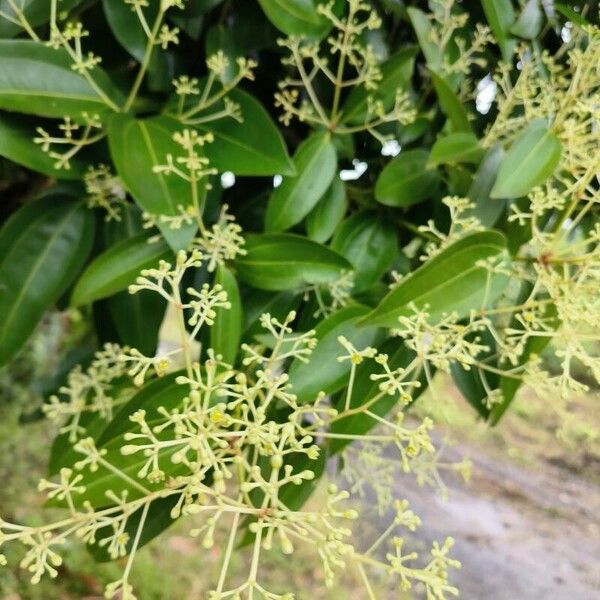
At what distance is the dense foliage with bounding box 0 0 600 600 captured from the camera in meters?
0.56

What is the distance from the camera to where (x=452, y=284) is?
22.4 inches

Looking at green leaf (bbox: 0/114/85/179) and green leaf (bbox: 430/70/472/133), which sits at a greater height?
green leaf (bbox: 430/70/472/133)

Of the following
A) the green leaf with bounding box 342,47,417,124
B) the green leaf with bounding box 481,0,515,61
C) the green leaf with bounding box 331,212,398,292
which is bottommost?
the green leaf with bounding box 331,212,398,292

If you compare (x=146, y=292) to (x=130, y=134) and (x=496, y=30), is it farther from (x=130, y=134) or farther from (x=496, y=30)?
(x=496, y=30)

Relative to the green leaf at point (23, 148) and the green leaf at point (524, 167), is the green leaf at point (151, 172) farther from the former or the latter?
the green leaf at point (524, 167)

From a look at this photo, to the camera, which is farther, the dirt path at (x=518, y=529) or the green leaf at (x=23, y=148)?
the dirt path at (x=518, y=529)

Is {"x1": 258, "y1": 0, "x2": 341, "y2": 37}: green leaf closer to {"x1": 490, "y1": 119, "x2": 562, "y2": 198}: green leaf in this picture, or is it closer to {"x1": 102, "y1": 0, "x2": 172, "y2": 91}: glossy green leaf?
{"x1": 102, "y1": 0, "x2": 172, "y2": 91}: glossy green leaf

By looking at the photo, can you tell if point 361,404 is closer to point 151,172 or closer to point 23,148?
point 151,172

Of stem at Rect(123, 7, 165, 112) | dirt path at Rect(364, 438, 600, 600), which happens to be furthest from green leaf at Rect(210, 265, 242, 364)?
dirt path at Rect(364, 438, 600, 600)

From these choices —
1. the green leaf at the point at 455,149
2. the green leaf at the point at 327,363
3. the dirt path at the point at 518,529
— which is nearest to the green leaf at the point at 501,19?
the green leaf at the point at 455,149

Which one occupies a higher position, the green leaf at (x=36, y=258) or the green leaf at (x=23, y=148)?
the green leaf at (x=23, y=148)

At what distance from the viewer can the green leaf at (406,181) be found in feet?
2.35

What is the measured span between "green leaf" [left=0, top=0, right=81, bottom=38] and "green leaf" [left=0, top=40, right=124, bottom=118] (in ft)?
0.11

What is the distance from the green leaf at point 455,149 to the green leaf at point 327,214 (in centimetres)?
11
